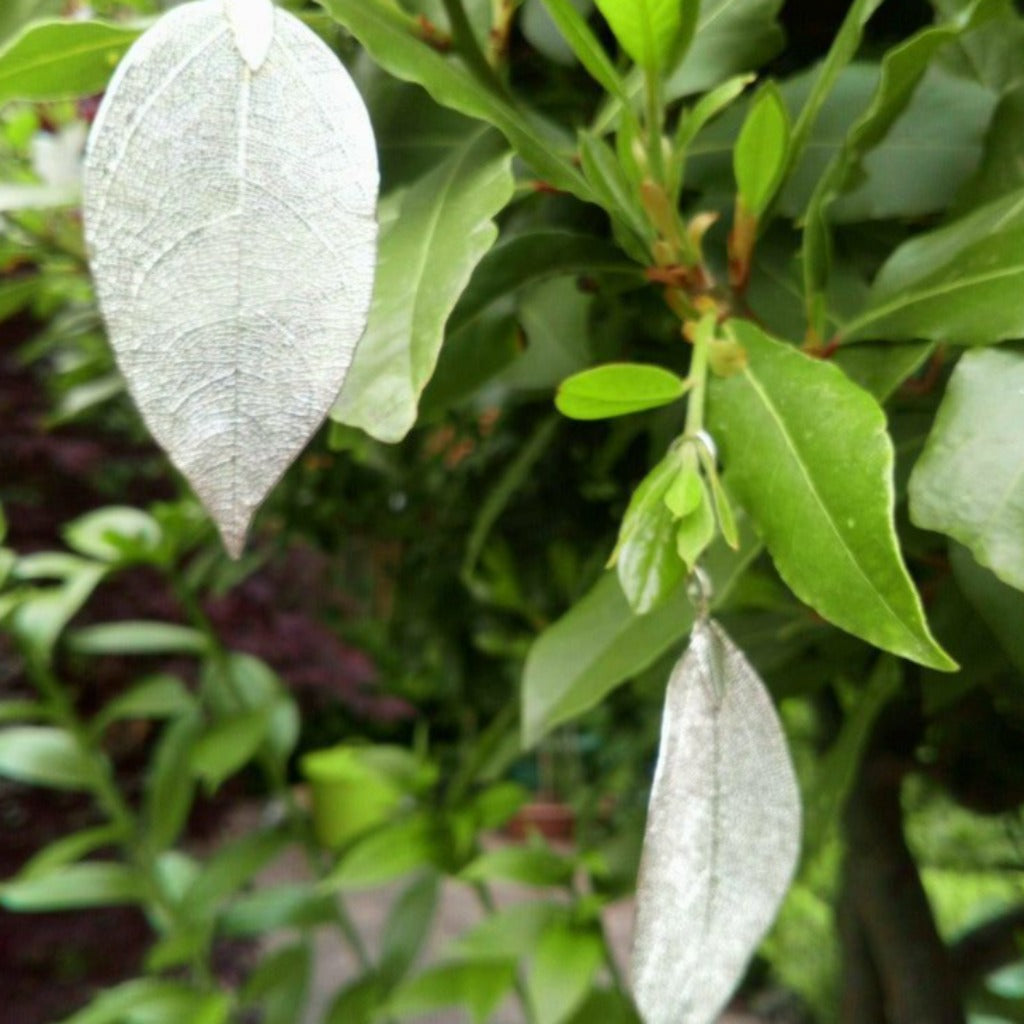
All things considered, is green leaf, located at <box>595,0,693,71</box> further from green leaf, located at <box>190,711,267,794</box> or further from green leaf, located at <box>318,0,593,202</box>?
green leaf, located at <box>190,711,267,794</box>

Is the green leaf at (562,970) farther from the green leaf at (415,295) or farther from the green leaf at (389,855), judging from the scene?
the green leaf at (415,295)

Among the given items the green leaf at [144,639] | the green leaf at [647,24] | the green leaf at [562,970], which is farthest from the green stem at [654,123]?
the green leaf at [144,639]

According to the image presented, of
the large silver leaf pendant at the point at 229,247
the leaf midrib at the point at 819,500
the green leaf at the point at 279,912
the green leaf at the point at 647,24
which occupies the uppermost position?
the large silver leaf pendant at the point at 229,247

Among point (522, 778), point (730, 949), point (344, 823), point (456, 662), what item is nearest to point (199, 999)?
point (456, 662)

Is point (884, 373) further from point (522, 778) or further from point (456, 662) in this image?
point (522, 778)

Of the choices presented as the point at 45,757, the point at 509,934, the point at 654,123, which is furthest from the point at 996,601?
the point at 45,757

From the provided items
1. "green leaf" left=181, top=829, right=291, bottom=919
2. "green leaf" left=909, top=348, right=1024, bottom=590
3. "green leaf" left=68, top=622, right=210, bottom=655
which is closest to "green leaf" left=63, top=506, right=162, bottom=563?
"green leaf" left=68, top=622, right=210, bottom=655

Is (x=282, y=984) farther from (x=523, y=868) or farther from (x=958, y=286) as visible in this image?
(x=958, y=286)
